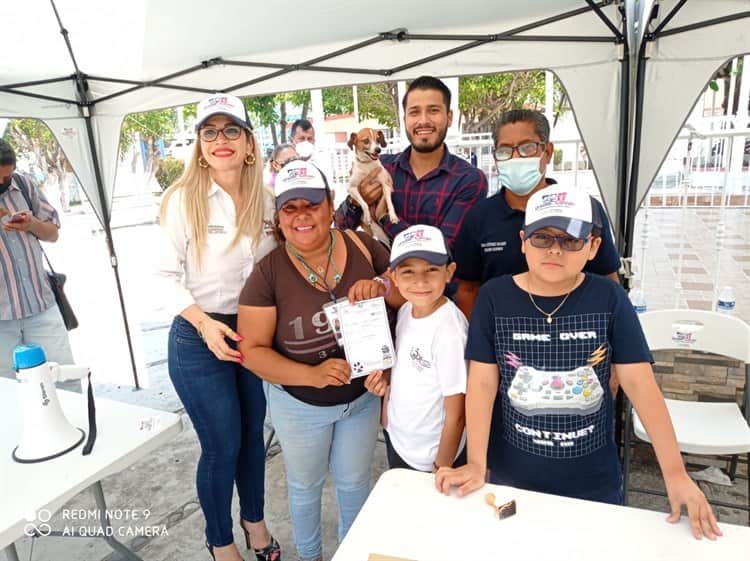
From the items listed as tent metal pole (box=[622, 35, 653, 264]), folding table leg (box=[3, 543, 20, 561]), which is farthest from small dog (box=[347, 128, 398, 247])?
folding table leg (box=[3, 543, 20, 561])

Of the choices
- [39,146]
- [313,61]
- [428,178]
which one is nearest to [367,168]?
[428,178]

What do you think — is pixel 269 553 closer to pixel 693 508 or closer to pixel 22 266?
pixel 693 508

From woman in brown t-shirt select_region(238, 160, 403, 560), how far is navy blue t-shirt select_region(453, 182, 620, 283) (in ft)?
0.98

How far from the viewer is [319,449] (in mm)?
1782

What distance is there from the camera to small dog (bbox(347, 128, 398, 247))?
87.1 inches

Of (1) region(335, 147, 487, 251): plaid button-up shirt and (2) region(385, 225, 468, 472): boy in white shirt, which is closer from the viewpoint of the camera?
(2) region(385, 225, 468, 472): boy in white shirt

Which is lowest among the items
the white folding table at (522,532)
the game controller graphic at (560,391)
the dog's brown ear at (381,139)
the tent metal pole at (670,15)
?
the white folding table at (522,532)

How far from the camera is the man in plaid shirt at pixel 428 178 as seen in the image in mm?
2066

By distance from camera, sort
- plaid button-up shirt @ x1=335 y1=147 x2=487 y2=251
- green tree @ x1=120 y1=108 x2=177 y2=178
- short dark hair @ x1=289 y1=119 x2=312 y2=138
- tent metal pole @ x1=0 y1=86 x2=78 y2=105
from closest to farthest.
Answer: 1. plaid button-up shirt @ x1=335 y1=147 x2=487 y2=251
2. tent metal pole @ x1=0 y1=86 x2=78 y2=105
3. short dark hair @ x1=289 y1=119 x2=312 y2=138
4. green tree @ x1=120 y1=108 x2=177 y2=178

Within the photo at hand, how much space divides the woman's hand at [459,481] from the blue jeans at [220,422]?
1.01m

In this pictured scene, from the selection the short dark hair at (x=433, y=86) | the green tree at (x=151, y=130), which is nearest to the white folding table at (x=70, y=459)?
the short dark hair at (x=433, y=86)

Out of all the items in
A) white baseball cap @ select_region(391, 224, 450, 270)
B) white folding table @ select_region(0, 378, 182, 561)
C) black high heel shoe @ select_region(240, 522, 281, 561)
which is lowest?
black high heel shoe @ select_region(240, 522, 281, 561)

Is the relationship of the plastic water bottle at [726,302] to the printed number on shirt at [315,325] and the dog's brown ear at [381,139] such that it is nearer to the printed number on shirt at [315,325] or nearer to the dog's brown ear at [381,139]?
the dog's brown ear at [381,139]

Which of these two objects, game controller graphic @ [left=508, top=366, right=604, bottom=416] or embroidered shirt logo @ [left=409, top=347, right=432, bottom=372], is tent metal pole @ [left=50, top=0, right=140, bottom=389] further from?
→ game controller graphic @ [left=508, top=366, right=604, bottom=416]
